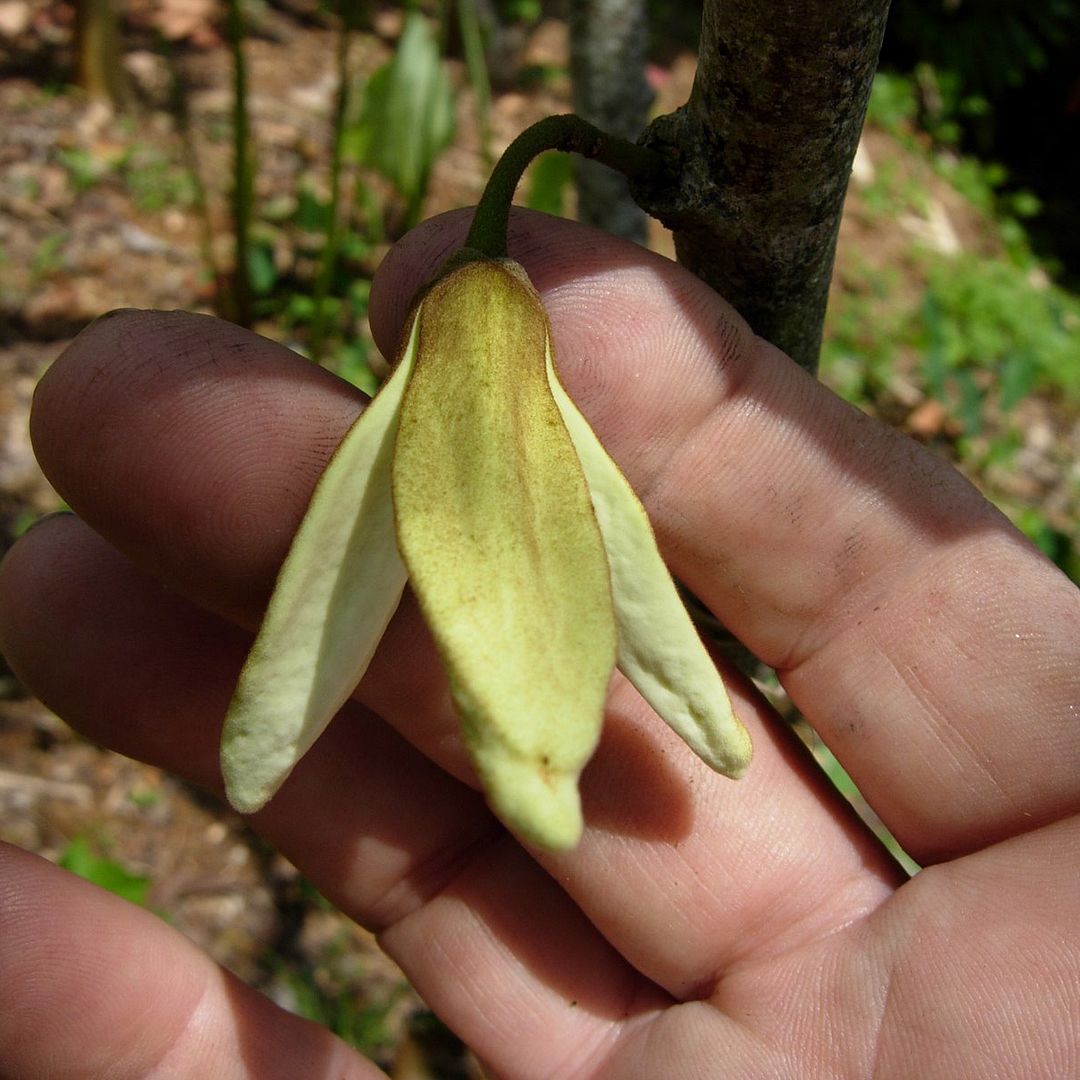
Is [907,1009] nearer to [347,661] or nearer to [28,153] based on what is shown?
→ [347,661]

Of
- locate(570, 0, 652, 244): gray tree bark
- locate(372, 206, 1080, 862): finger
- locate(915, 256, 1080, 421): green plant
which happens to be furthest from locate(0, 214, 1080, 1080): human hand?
locate(915, 256, 1080, 421): green plant

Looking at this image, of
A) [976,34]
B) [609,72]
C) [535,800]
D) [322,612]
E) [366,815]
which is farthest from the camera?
[976,34]

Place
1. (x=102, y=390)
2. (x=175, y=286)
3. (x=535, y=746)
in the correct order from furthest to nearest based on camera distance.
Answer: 1. (x=175, y=286)
2. (x=102, y=390)
3. (x=535, y=746)

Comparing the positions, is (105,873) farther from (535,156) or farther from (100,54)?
(100,54)

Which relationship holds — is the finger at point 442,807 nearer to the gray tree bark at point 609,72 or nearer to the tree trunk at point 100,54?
the gray tree bark at point 609,72

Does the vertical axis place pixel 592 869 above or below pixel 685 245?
below

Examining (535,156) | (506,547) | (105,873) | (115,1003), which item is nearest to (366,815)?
(115,1003)

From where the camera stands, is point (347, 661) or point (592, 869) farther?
point (592, 869)

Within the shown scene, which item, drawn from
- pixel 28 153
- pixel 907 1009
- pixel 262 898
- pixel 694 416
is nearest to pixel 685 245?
pixel 694 416
